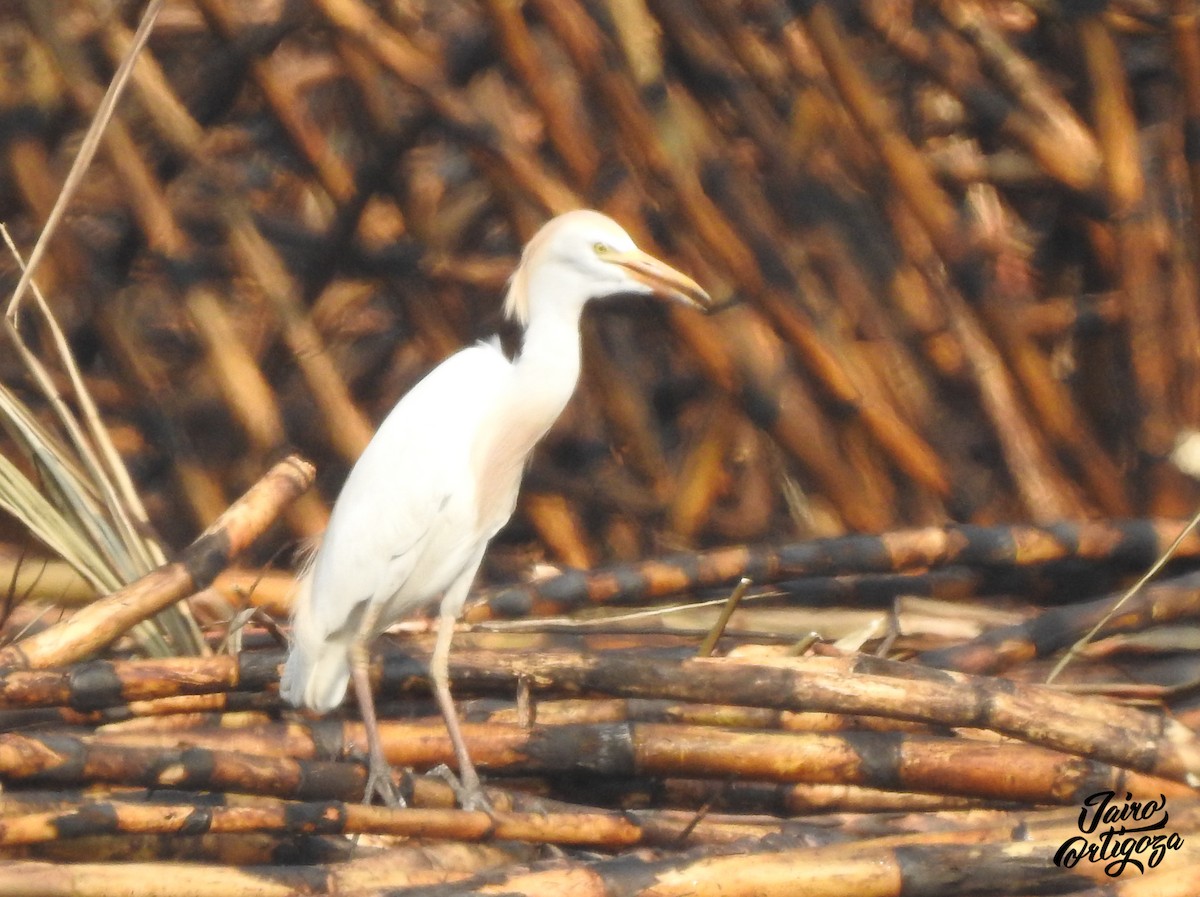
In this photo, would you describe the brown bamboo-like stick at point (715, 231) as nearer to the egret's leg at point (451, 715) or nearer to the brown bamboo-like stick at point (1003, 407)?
the brown bamboo-like stick at point (1003, 407)

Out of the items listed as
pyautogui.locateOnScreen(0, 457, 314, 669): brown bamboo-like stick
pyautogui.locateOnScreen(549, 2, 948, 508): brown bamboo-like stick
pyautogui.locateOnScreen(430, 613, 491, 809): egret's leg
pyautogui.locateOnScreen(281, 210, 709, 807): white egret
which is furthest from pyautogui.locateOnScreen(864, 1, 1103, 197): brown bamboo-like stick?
pyautogui.locateOnScreen(0, 457, 314, 669): brown bamboo-like stick

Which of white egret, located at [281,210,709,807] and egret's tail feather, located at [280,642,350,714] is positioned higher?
white egret, located at [281,210,709,807]

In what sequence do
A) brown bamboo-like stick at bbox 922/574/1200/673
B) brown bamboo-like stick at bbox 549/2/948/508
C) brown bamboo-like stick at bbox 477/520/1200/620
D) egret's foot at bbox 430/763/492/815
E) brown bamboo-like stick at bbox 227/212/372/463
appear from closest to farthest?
egret's foot at bbox 430/763/492/815 → brown bamboo-like stick at bbox 922/574/1200/673 → brown bamboo-like stick at bbox 477/520/1200/620 → brown bamboo-like stick at bbox 549/2/948/508 → brown bamboo-like stick at bbox 227/212/372/463

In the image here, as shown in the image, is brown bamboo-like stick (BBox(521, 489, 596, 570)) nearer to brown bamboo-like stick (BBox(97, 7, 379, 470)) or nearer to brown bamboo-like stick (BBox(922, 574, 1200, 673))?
brown bamboo-like stick (BBox(97, 7, 379, 470))

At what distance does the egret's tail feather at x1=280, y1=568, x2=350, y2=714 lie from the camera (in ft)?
5.07

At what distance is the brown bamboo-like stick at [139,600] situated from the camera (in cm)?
133

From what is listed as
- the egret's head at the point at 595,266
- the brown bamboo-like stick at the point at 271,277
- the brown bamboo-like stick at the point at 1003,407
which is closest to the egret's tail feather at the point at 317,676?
the egret's head at the point at 595,266

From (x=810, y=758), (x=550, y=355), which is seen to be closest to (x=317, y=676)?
(x=550, y=355)

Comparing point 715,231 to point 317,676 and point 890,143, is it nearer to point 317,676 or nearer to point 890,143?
point 890,143

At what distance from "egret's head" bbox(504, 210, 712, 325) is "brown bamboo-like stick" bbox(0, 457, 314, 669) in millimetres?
379

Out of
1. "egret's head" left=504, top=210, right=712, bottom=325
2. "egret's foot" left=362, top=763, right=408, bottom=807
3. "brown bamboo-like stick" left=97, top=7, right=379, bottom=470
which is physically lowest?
"egret's foot" left=362, top=763, right=408, bottom=807

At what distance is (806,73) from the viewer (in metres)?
2.09

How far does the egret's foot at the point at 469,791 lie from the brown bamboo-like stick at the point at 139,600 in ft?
0.94

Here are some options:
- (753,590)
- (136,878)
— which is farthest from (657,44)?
(136,878)
